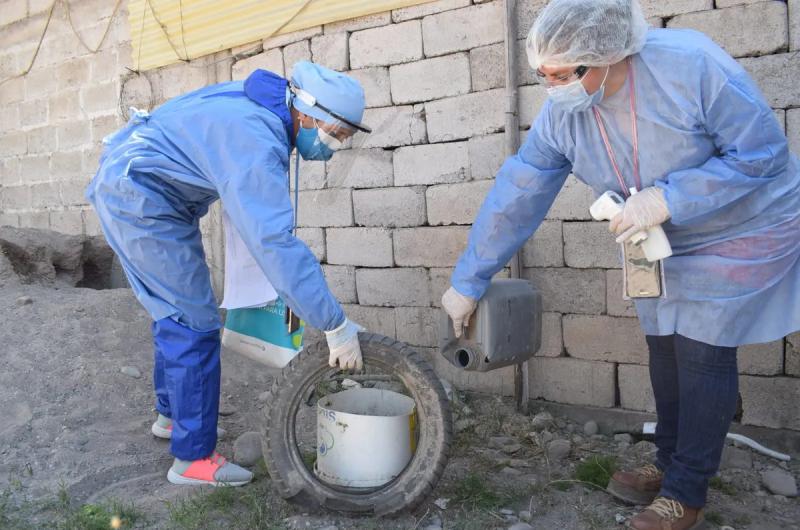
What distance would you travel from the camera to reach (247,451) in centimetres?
318

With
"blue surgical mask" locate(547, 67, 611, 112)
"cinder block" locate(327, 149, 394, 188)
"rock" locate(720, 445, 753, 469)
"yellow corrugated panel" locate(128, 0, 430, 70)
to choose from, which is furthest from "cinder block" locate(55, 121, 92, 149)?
"rock" locate(720, 445, 753, 469)

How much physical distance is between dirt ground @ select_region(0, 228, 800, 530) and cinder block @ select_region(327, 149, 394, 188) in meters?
1.31

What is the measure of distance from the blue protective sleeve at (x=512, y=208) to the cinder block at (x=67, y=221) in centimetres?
462

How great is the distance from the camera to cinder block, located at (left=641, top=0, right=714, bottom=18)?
336cm

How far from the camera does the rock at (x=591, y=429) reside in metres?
3.72

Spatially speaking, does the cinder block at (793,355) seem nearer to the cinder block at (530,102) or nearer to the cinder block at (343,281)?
the cinder block at (530,102)

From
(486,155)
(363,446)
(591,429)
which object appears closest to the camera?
(363,446)

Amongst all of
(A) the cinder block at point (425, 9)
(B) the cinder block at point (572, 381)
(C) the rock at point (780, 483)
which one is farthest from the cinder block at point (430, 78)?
(C) the rock at point (780, 483)

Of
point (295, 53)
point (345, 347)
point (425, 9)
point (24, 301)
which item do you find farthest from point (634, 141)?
point (24, 301)

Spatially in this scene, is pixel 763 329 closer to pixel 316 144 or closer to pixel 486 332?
pixel 486 332

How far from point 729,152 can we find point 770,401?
173cm

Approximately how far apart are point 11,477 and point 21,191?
449 cm

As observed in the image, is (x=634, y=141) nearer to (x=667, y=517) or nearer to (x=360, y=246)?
(x=667, y=517)

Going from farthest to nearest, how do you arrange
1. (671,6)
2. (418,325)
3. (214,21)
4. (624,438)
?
(214,21) < (418,325) < (624,438) < (671,6)
